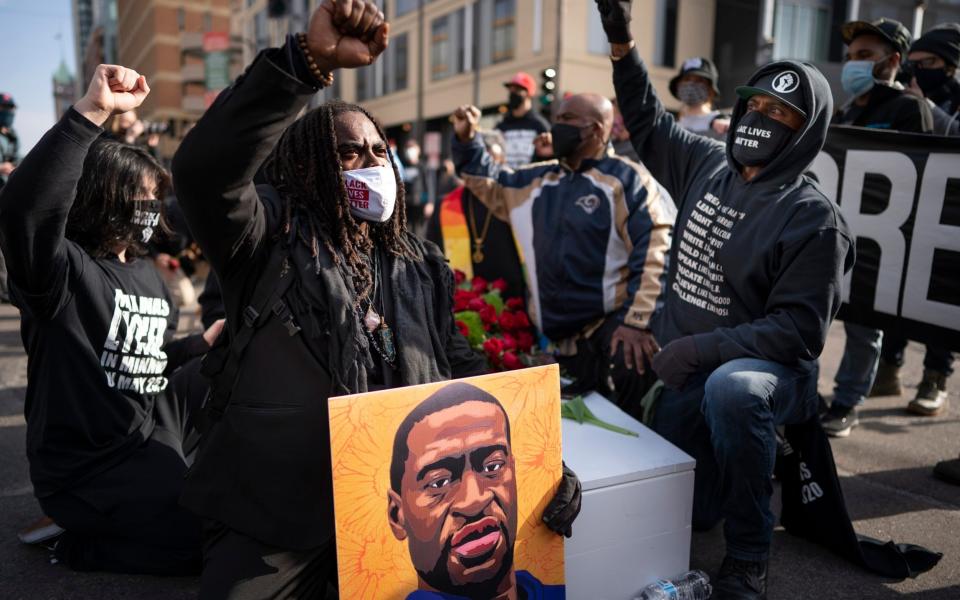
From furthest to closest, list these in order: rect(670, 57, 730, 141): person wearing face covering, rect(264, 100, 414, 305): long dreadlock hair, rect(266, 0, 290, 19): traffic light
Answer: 1. rect(266, 0, 290, 19): traffic light
2. rect(670, 57, 730, 141): person wearing face covering
3. rect(264, 100, 414, 305): long dreadlock hair

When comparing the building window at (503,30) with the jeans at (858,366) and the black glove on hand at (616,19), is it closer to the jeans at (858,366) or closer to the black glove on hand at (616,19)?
the jeans at (858,366)

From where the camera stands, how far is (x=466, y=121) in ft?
12.1

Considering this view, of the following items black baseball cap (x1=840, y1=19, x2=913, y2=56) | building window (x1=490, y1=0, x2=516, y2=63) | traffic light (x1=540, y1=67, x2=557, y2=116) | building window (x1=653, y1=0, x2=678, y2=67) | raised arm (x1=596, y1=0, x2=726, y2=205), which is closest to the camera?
raised arm (x1=596, y1=0, x2=726, y2=205)

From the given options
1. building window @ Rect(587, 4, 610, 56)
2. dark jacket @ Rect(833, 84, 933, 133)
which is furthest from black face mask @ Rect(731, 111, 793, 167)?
building window @ Rect(587, 4, 610, 56)

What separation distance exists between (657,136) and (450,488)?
210 cm

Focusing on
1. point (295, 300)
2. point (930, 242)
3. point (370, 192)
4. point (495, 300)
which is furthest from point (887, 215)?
point (295, 300)

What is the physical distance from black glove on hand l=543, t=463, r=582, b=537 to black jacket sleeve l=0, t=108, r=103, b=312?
5.36ft

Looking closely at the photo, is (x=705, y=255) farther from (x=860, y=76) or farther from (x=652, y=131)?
(x=860, y=76)

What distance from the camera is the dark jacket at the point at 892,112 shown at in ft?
13.2

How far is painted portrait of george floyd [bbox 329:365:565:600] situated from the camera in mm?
1689

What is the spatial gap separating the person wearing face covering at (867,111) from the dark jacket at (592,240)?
148 centimetres

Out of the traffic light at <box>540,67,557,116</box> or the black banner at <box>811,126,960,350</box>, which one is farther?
the traffic light at <box>540,67,557,116</box>

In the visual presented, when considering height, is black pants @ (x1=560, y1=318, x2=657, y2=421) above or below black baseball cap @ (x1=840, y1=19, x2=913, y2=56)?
below

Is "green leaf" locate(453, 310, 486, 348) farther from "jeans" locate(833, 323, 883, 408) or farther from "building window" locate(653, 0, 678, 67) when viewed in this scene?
"building window" locate(653, 0, 678, 67)
